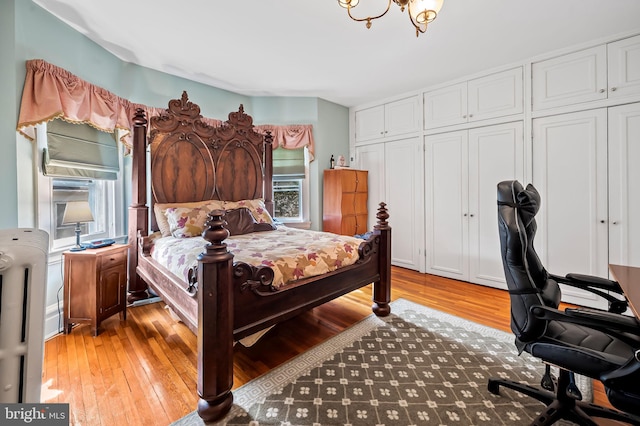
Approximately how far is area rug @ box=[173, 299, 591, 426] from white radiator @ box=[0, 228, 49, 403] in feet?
2.70

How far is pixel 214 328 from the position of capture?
146cm

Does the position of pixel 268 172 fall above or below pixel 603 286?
above

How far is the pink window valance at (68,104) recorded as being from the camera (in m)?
2.17

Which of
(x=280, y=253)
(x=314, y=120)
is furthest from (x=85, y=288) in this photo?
(x=314, y=120)

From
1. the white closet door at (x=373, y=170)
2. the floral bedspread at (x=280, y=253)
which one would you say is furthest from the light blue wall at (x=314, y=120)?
the floral bedspread at (x=280, y=253)

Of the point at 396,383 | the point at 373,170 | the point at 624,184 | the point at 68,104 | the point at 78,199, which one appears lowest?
the point at 396,383

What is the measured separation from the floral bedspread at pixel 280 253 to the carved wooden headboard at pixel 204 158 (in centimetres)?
79

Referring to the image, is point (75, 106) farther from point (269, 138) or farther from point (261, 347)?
point (261, 347)

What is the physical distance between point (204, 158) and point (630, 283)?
3.76 metres

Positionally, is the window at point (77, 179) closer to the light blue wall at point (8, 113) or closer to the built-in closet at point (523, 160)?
the light blue wall at point (8, 113)

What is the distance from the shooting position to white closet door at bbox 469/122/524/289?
336cm

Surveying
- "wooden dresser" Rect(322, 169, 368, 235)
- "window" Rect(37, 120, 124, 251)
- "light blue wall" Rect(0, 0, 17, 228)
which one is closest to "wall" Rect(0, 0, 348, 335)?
"light blue wall" Rect(0, 0, 17, 228)
